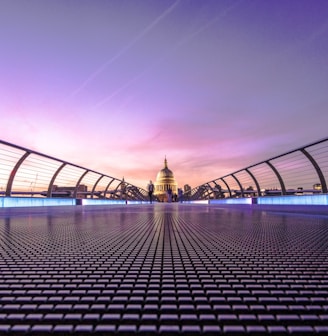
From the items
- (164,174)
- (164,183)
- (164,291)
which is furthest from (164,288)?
(164,174)

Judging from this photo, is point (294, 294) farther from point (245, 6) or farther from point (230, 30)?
point (230, 30)

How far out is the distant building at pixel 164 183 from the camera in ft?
332

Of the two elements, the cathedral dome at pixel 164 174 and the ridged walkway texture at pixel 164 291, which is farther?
the cathedral dome at pixel 164 174

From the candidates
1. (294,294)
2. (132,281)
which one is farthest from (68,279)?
(294,294)

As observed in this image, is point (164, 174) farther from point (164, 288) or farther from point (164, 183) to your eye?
point (164, 288)

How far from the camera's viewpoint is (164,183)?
105188 millimetres

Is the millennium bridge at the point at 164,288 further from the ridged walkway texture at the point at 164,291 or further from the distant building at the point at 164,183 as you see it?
the distant building at the point at 164,183

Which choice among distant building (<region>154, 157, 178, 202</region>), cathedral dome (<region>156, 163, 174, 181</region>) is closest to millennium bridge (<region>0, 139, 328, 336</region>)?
distant building (<region>154, 157, 178, 202</region>)

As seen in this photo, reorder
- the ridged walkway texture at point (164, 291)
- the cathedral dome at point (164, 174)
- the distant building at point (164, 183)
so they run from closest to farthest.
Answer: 1. the ridged walkway texture at point (164, 291)
2. the distant building at point (164, 183)
3. the cathedral dome at point (164, 174)

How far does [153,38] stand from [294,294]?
7.45 m

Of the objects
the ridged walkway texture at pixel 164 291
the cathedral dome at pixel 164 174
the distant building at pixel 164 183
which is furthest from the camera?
the cathedral dome at pixel 164 174

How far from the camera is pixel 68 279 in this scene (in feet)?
3.45

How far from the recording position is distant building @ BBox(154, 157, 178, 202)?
101 meters

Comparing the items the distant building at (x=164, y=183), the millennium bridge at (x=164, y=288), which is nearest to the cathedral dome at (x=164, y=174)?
the distant building at (x=164, y=183)
